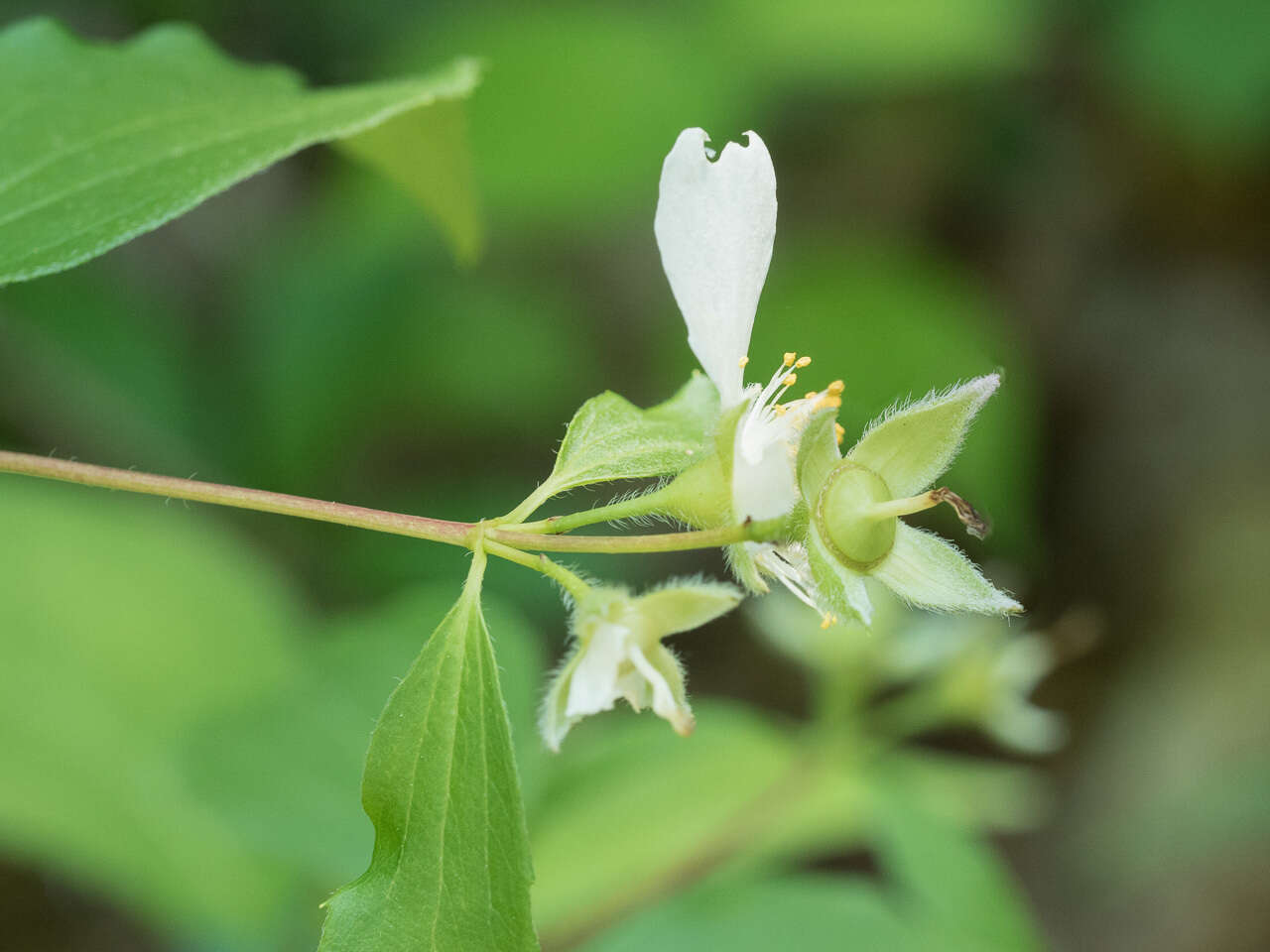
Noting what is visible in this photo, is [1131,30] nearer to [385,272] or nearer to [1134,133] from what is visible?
[1134,133]

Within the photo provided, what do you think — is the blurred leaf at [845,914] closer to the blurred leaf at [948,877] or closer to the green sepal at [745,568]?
the blurred leaf at [948,877]

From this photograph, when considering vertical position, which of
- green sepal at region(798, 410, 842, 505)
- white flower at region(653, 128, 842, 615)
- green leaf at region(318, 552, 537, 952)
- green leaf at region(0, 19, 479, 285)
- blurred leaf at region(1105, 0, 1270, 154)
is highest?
blurred leaf at region(1105, 0, 1270, 154)

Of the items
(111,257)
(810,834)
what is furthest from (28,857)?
(810,834)

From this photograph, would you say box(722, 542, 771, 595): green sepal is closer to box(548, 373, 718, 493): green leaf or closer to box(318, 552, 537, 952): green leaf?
box(548, 373, 718, 493): green leaf

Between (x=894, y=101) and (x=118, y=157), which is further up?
(x=894, y=101)

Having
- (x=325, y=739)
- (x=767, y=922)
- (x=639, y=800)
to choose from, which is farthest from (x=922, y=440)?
(x=639, y=800)

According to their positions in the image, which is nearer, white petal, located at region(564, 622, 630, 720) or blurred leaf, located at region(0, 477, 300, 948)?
white petal, located at region(564, 622, 630, 720)

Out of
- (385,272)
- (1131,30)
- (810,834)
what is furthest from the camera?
(1131,30)

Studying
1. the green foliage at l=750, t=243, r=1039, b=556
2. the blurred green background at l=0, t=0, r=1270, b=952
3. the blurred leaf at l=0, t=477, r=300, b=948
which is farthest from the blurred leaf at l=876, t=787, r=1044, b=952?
the blurred leaf at l=0, t=477, r=300, b=948

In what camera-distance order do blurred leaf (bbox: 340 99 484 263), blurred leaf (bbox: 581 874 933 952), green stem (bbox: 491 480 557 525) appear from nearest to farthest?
green stem (bbox: 491 480 557 525), blurred leaf (bbox: 340 99 484 263), blurred leaf (bbox: 581 874 933 952)
